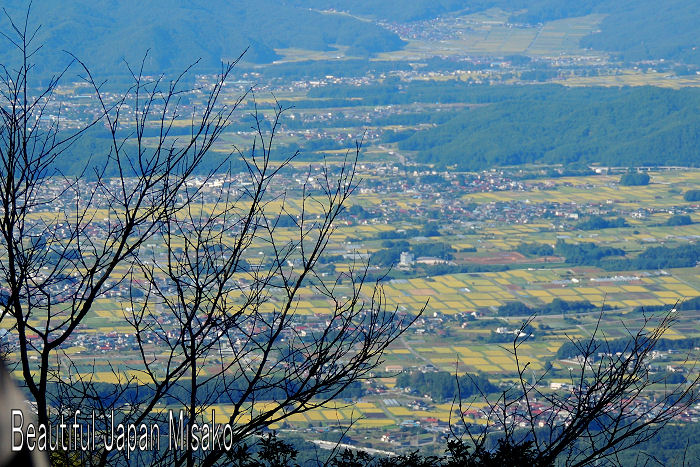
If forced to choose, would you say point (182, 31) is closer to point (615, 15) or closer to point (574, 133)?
point (574, 133)

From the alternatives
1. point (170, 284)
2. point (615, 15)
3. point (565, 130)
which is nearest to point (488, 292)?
point (170, 284)

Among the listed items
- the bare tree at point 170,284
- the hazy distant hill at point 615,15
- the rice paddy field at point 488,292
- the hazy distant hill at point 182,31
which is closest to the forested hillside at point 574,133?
the rice paddy field at point 488,292

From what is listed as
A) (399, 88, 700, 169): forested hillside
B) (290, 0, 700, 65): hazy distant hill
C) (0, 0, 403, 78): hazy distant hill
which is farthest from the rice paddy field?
(290, 0, 700, 65): hazy distant hill

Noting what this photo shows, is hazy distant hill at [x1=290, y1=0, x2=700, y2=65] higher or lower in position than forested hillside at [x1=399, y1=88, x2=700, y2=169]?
higher

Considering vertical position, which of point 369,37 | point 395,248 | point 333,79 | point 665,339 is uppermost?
point 369,37

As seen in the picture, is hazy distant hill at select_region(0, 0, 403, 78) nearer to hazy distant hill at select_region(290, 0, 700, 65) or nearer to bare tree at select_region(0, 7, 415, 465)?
hazy distant hill at select_region(290, 0, 700, 65)

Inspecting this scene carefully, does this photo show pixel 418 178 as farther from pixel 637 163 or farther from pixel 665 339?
pixel 665 339

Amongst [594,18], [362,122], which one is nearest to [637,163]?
[362,122]

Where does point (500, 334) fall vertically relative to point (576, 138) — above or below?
below

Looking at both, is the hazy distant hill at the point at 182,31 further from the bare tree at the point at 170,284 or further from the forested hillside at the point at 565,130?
the bare tree at the point at 170,284
